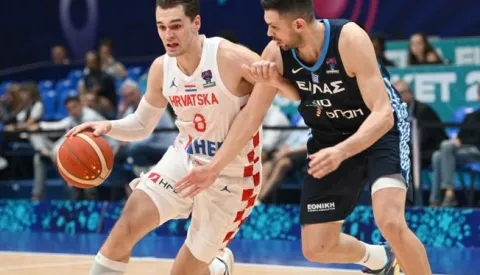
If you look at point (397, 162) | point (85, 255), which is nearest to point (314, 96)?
point (397, 162)

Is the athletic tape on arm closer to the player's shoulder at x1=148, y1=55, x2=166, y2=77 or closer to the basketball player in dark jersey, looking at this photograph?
the player's shoulder at x1=148, y1=55, x2=166, y2=77

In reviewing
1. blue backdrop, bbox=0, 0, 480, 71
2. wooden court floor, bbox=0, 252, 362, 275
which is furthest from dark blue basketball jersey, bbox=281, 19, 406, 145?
blue backdrop, bbox=0, 0, 480, 71

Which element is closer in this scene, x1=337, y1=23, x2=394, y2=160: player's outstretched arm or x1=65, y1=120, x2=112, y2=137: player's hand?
x1=337, y1=23, x2=394, y2=160: player's outstretched arm

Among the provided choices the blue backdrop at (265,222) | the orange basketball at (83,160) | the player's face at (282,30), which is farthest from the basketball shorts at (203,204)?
the blue backdrop at (265,222)

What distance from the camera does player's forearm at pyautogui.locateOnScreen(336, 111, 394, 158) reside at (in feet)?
13.3

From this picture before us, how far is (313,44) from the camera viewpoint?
173 inches

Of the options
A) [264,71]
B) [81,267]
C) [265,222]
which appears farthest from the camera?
[265,222]

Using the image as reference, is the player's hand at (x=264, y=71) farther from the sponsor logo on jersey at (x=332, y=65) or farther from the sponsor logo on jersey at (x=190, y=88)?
the sponsor logo on jersey at (x=190, y=88)

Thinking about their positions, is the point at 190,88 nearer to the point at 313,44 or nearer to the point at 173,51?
the point at 173,51

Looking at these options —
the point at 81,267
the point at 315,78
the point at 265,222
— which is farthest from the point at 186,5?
the point at 265,222

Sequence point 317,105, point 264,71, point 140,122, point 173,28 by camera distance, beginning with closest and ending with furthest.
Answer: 1. point 264,71
2. point 317,105
3. point 173,28
4. point 140,122

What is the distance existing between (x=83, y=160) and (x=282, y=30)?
1280mm

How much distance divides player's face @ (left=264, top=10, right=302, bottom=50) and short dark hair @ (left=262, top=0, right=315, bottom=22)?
0.02m

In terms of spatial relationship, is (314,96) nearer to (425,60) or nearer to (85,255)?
(85,255)
